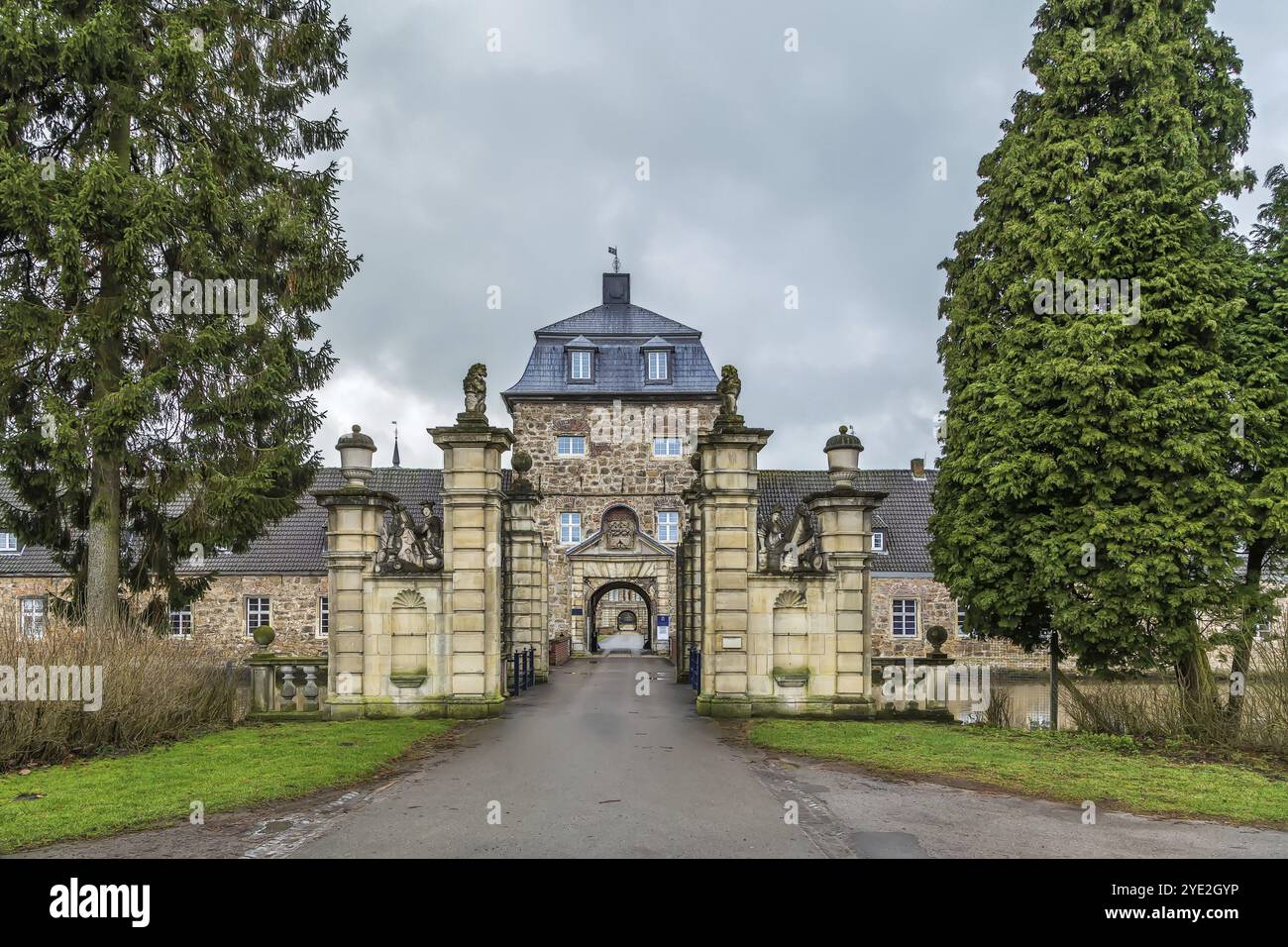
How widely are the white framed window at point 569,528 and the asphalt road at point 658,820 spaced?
26.3m

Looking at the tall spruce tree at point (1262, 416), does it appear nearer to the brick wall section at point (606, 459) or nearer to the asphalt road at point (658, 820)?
the asphalt road at point (658, 820)

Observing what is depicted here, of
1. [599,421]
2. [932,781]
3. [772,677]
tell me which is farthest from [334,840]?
[599,421]

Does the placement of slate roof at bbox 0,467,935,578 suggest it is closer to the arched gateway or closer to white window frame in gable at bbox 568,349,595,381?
white window frame in gable at bbox 568,349,595,381

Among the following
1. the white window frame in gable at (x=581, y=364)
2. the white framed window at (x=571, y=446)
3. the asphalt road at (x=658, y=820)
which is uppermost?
the white window frame in gable at (x=581, y=364)

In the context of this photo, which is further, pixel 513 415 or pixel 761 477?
pixel 513 415

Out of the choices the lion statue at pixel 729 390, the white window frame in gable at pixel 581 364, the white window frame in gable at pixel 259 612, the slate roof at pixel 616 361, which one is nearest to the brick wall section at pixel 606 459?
the slate roof at pixel 616 361

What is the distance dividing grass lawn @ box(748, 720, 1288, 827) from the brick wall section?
955 inches

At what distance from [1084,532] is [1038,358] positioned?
291 centimetres

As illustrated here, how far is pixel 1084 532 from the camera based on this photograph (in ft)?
42.4

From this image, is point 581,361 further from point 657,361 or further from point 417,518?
point 417,518

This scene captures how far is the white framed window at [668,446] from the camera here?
37.2 meters

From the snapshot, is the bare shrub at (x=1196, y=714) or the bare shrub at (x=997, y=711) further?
the bare shrub at (x=997, y=711)

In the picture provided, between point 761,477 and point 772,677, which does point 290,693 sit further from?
point 761,477

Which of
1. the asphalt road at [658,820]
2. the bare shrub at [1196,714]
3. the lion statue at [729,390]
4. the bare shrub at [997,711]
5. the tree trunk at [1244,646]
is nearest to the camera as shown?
the asphalt road at [658,820]
